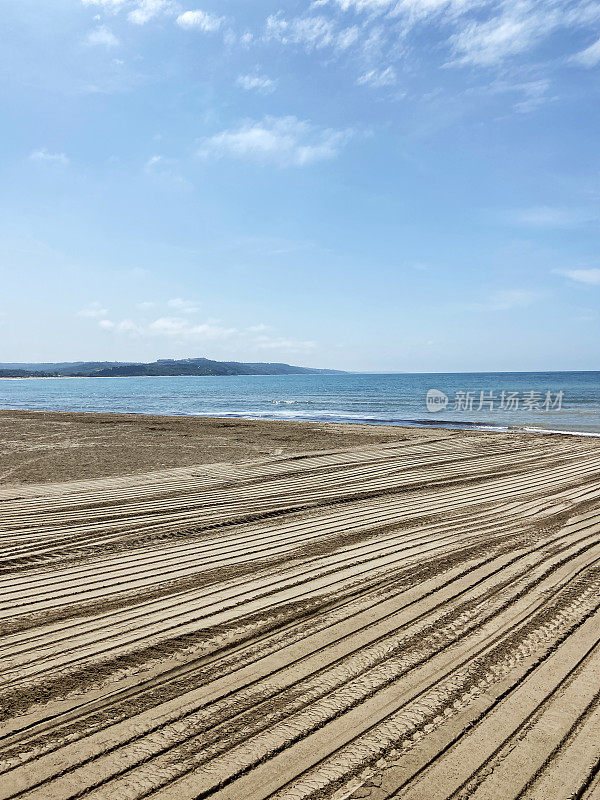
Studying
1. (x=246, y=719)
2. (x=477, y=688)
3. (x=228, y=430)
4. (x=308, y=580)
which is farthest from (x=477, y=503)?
(x=228, y=430)

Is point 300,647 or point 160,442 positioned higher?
point 300,647

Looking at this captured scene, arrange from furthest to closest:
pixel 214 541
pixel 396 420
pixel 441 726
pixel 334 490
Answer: pixel 396 420 < pixel 334 490 < pixel 214 541 < pixel 441 726

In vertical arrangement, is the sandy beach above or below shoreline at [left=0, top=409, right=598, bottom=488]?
above

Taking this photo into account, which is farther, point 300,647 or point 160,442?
point 160,442

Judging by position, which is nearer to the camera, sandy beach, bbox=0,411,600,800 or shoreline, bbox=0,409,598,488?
sandy beach, bbox=0,411,600,800

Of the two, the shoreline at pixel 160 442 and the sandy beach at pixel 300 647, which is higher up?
the sandy beach at pixel 300 647

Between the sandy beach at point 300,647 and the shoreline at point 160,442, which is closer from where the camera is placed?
the sandy beach at point 300,647

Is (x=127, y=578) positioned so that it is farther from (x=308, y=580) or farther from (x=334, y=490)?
(x=334, y=490)

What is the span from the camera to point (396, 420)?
2434cm

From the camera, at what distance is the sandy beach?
2393mm

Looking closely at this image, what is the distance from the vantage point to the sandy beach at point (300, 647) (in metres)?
2.39

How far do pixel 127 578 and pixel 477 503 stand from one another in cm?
503

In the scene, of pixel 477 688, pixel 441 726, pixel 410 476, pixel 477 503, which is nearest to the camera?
pixel 441 726

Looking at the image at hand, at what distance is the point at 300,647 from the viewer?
3432 mm
